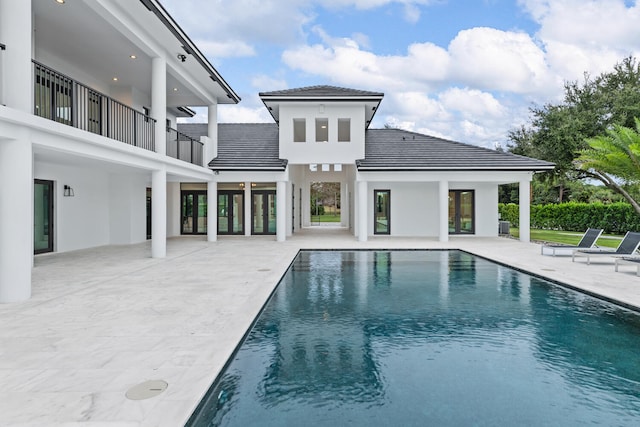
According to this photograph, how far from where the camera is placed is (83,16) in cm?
989

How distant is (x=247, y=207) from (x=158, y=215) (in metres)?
8.60

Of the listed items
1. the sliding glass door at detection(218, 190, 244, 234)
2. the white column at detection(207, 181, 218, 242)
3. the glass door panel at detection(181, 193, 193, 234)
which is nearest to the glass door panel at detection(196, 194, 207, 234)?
the glass door panel at detection(181, 193, 193, 234)

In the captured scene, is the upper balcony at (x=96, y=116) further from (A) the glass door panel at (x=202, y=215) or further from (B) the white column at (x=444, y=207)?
(B) the white column at (x=444, y=207)

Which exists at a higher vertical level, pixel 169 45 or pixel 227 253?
pixel 169 45

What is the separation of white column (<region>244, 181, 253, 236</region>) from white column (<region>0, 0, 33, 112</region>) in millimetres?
14578

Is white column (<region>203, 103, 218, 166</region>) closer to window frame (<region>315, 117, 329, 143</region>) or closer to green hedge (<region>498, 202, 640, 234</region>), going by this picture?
window frame (<region>315, 117, 329, 143</region>)

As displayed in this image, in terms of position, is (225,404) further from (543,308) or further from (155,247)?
(155,247)

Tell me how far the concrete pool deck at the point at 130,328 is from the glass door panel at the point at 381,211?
9.34m

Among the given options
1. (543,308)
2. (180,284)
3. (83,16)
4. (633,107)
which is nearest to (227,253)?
(180,284)

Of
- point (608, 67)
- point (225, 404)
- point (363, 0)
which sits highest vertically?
point (363, 0)

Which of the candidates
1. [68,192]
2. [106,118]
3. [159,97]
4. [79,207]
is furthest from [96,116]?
[79,207]

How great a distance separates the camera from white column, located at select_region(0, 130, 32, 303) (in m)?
6.88

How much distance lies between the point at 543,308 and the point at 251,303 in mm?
5302

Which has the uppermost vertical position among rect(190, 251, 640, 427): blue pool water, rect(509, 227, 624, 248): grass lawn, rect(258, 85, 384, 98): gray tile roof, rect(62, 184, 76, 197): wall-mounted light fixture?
rect(258, 85, 384, 98): gray tile roof
